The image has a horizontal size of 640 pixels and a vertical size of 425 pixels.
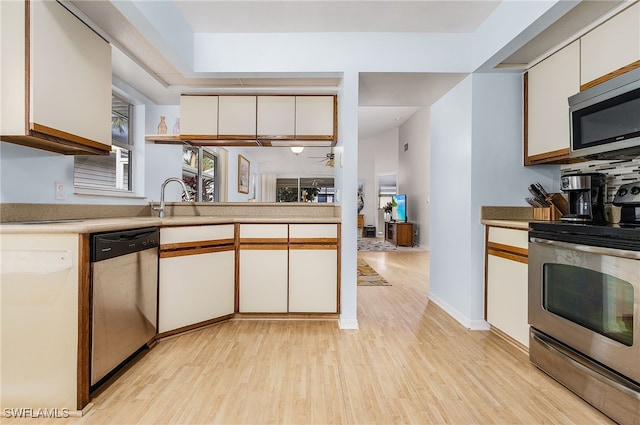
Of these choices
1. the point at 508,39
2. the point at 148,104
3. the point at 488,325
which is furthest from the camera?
the point at 148,104

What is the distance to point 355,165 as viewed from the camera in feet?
8.98

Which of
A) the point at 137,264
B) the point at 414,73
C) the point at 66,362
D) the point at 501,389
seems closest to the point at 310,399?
the point at 501,389

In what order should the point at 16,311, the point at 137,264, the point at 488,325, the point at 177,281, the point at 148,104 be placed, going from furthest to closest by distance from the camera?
→ 1. the point at 148,104
2. the point at 488,325
3. the point at 177,281
4. the point at 137,264
5. the point at 16,311

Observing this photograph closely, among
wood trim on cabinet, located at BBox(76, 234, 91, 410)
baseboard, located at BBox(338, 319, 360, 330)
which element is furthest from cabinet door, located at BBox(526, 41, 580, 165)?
wood trim on cabinet, located at BBox(76, 234, 91, 410)

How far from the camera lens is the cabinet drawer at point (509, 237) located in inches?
87.6

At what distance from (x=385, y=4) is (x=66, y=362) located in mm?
2897

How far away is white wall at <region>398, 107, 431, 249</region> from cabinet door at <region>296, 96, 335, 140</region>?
5.02m

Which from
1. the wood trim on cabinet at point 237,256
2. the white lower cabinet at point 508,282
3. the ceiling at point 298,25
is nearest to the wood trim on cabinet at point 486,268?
the white lower cabinet at point 508,282

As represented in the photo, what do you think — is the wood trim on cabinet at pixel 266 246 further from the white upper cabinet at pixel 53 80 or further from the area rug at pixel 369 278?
the area rug at pixel 369 278

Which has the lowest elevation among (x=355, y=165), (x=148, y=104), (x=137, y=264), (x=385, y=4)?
(x=137, y=264)

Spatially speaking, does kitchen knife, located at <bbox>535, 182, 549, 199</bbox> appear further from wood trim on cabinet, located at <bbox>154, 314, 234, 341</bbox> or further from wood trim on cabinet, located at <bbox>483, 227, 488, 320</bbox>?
wood trim on cabinet, located at <bbox>154, 314, 234, 341</bbox>

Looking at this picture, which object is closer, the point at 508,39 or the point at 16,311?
the point at 16,311

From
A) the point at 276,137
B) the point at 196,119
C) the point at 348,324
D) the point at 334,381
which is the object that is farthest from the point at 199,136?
the point at 334,381

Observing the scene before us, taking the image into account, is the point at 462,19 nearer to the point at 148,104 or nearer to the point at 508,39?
the point at 508,39
